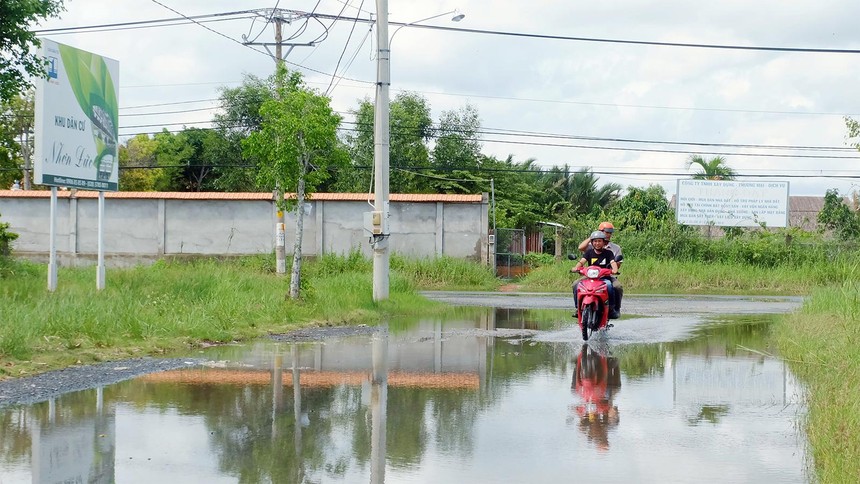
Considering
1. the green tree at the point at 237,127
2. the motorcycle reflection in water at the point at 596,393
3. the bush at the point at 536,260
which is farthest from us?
the green tree at the point at 237,127

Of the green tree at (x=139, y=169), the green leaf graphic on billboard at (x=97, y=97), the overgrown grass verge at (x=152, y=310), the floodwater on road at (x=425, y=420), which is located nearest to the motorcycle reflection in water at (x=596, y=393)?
the floodwater on road at (x=425, y=420)

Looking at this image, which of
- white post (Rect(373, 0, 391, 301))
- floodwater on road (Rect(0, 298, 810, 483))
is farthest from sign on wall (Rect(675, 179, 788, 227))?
floodwater on road (Rect(0, 298, 810, 483))

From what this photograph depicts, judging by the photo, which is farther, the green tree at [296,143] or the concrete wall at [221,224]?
the concrete wall at [221,224]

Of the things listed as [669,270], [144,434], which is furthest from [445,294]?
[144,434]

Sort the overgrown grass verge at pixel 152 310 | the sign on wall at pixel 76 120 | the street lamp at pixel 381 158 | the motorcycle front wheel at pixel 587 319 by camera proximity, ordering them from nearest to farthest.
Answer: the overgrown grass verge at pixel 152 310
the motorcycle front wheel at pixel 587 319
the sign on wall at pixel 76 120
the street lamp at pixel 381 158

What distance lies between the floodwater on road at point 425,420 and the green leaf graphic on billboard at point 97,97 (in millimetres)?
8013

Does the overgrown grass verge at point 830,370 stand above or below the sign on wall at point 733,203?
below

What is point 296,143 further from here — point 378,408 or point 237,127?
point 237,127

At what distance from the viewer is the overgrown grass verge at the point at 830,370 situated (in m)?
6.44

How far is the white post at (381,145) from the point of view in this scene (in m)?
20.6

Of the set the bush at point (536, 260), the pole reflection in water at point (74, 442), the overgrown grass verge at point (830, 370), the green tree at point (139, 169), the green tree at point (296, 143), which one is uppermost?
the green tree at point (139, 169)

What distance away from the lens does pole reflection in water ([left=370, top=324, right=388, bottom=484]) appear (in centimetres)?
645

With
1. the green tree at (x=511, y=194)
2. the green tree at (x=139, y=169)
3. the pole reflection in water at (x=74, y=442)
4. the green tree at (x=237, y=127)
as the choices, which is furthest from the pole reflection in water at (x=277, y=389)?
the green tree at (x=139, y=169)

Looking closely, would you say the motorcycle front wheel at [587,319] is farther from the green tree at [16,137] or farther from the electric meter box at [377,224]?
the green tree at [16,137]
